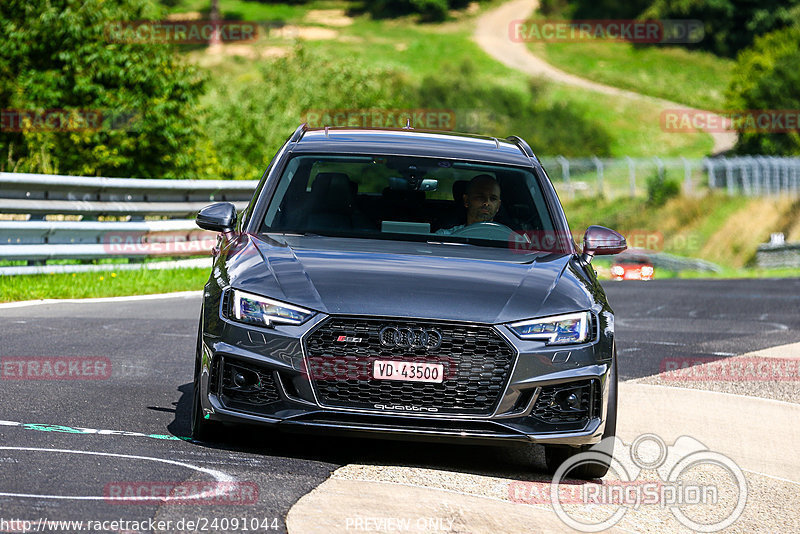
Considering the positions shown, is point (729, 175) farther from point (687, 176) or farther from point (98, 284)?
point (98, 284)

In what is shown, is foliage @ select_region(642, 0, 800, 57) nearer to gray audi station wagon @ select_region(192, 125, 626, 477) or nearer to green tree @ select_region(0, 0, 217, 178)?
green tree @ select_region(0, 0, 217, 178)

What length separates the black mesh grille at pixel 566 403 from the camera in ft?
20.4

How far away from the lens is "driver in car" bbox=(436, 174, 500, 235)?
7.58m

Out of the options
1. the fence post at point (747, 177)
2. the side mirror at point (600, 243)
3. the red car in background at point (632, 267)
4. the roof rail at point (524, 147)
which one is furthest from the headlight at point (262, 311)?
the fence post at point (747, 177)

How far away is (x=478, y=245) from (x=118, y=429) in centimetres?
209

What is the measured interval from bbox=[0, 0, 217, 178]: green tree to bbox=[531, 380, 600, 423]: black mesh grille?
18809 millimetres

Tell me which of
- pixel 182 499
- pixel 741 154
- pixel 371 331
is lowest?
pixel 741 154

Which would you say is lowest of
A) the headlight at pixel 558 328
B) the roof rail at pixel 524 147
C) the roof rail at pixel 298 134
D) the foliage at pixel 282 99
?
the foliage at pixel 282 99

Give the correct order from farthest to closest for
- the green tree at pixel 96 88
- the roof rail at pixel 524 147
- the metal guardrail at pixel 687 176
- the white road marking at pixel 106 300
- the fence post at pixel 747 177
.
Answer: the fence post at pixel 747 177, the metal guardrail at pixel 687 176, the green tree at pixel 96 88, the white road marking at pixel 106 300, the roof rail at pixel 524 147

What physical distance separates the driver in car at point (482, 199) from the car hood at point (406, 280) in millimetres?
610

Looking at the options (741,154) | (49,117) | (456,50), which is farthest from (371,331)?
(456,50)

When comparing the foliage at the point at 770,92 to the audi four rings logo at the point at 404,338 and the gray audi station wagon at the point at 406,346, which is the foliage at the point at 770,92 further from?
the audi four rings logo at the point at 404,338

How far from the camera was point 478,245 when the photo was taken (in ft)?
A: 23.7

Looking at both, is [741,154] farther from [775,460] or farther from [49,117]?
[775,460]
